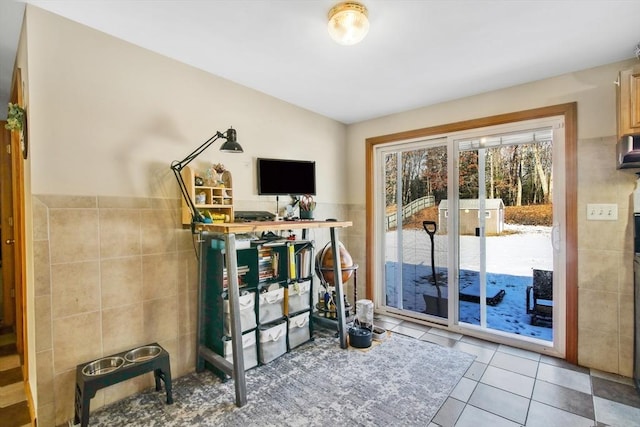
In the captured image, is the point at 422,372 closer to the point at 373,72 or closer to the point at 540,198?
the point at 540,198

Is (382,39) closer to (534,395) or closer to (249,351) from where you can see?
(249,351)

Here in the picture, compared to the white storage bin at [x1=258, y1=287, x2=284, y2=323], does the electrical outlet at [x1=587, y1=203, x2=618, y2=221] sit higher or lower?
higher

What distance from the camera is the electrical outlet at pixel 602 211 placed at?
230cm

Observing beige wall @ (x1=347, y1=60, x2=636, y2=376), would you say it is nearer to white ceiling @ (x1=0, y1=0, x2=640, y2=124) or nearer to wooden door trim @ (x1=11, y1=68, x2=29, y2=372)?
white ceiling @ (x1=0, y1=0, x2=640, y2=124)

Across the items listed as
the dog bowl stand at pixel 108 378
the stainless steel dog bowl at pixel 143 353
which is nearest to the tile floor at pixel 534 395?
the dog bowl stand at pixel 108 378

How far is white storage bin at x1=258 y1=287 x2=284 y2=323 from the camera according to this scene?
240 cm

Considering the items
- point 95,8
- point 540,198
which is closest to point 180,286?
point 95,8

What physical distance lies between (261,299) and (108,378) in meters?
1.03

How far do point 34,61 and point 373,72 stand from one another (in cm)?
220

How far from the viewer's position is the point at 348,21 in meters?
1.67

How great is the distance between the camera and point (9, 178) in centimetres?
337

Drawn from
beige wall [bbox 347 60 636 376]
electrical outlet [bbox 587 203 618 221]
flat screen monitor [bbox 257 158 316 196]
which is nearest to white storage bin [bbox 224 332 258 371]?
flat screen monitor [bbox 257 158 316 196]

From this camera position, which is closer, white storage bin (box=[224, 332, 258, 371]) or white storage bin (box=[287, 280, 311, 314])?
white storage bin (box=[224, 332, 258, 371])

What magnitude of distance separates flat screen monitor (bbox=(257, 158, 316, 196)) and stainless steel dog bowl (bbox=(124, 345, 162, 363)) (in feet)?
4.76
